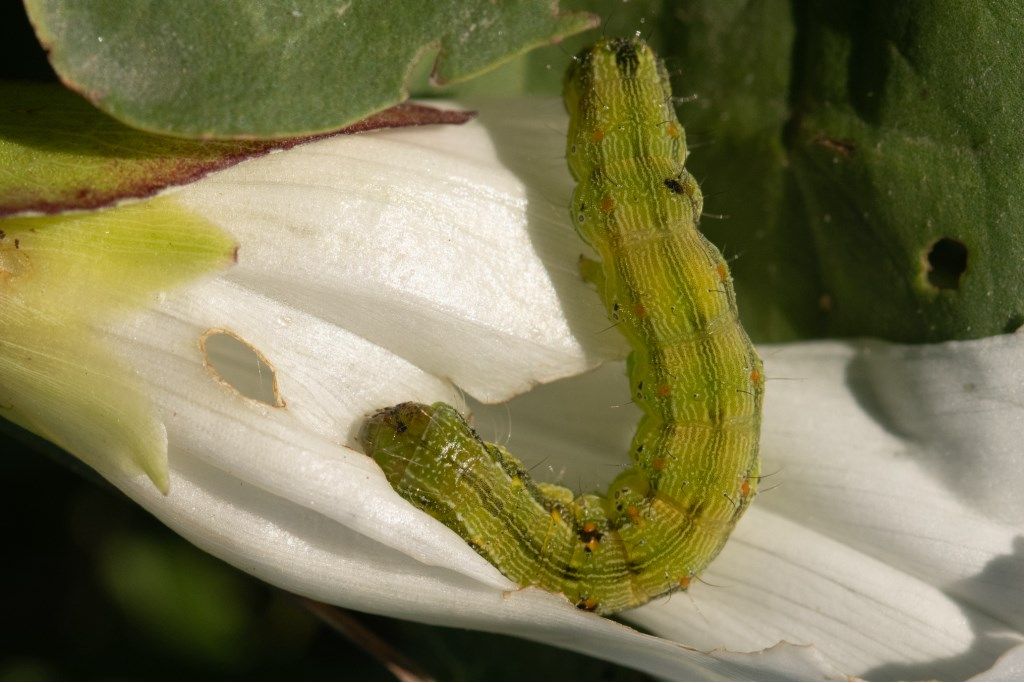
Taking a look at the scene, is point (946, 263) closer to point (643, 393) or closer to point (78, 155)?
point (643, 393)

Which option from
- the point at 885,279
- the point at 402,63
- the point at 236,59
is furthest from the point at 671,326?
the point at 236,59

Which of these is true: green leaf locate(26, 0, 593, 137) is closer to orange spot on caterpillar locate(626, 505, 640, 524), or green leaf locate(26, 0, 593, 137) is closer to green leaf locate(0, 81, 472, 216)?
green leaf locate(0, 81, 472, 216)

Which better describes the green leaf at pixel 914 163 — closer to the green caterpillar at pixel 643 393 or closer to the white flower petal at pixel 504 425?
the white flower petal at pixel 504 425

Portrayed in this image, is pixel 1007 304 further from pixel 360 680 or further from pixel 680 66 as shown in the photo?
pixel 360 680

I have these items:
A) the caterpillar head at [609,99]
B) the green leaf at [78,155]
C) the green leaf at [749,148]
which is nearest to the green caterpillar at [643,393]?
the caterpillar head at [609,99]

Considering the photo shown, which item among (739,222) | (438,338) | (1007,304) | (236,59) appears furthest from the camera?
(739,222)

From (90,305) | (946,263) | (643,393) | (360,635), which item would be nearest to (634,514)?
(643,393)
